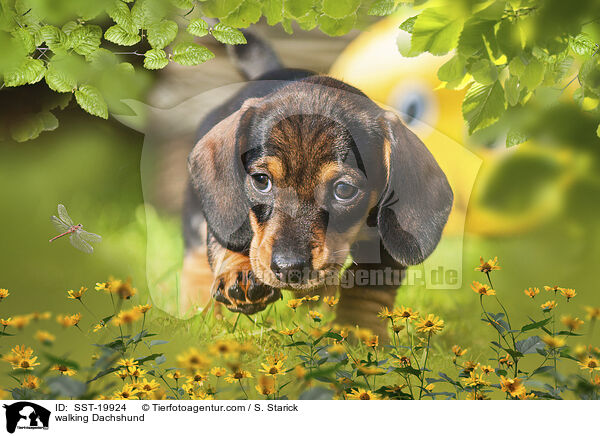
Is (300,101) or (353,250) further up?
(300,101)

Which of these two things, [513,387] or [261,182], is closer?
[513,387]

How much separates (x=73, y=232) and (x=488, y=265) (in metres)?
1.29

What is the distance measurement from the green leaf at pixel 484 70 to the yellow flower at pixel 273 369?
3.23 feet

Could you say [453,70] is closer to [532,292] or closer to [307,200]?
[307,200]

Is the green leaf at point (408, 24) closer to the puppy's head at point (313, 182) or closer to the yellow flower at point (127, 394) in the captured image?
the puppy's head at point (313, 182)

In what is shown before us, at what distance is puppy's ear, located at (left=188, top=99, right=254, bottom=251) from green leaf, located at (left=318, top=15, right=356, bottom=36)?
12.4 inches

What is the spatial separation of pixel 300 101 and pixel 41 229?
0.89 metres

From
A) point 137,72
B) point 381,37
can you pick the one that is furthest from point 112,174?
point 381,37

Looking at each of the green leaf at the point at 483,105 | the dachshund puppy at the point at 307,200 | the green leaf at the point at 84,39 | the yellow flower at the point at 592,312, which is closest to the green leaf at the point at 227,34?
the dachshund puppy at the point at 307,200

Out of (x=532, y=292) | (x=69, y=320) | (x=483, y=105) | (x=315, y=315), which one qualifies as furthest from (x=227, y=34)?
(x=532, y=292)

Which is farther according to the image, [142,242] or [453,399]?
[142,242]

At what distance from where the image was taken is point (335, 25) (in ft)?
4.91

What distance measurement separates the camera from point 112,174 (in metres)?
1.54

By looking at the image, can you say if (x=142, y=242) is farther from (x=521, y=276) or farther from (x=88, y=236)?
(x=521, y=276)
